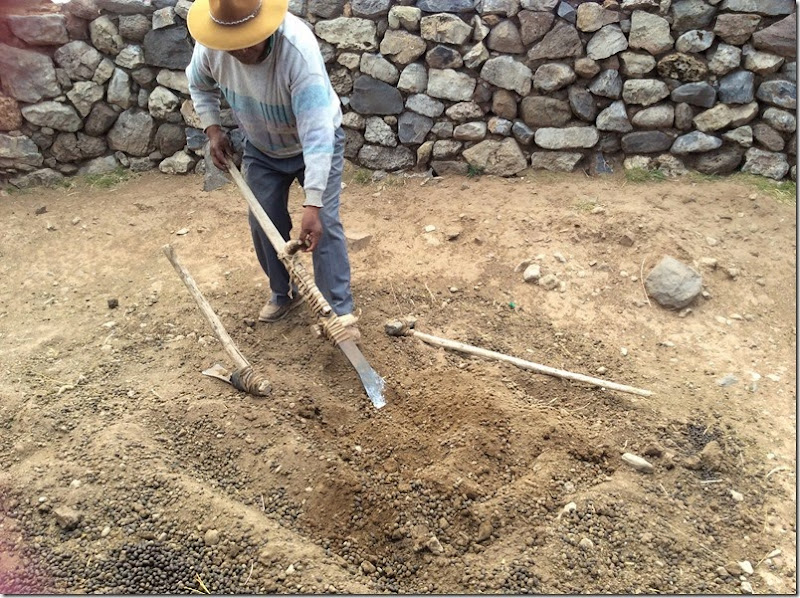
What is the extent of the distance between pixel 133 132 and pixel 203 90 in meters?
2.19

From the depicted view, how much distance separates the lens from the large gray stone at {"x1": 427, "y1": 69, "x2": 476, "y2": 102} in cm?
468

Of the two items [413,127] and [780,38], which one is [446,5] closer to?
[413,127]

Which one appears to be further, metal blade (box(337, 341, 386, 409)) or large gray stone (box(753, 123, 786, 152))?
large gray stone (box(753, 123, 786, 152))

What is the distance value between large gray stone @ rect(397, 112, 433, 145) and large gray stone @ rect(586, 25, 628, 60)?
1.21 m

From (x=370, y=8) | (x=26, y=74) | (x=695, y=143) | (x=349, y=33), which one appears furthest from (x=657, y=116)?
(x=26, y=74)

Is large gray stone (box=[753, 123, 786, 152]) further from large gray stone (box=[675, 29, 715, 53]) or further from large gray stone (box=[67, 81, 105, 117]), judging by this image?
large gray stone (box=[67, 81, 105, 117])

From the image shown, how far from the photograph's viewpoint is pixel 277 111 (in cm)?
290

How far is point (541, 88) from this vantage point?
460cm

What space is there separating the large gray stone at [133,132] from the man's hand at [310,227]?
289cm

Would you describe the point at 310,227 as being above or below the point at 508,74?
below

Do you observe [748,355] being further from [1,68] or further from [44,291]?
[1,68]

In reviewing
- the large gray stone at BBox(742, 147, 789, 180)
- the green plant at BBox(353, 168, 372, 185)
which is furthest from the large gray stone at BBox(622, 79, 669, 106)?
the green plant at BBox(353, 168, 372, 185)

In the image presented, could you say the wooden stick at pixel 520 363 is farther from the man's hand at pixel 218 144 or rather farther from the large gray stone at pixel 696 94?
the large gray stone at pixel 696 94

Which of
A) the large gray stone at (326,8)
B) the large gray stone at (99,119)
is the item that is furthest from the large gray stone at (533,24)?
the large gray stone at (99,119)
